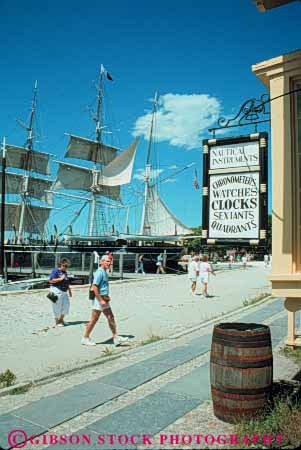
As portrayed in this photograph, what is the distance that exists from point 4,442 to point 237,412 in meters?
2.23

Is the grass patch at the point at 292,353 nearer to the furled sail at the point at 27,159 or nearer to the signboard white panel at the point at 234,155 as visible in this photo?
the signboard white panel at the point at 234,155

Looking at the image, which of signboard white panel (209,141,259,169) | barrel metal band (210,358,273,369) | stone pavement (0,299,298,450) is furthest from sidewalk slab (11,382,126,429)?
signboard white panel (209,141,259,169)

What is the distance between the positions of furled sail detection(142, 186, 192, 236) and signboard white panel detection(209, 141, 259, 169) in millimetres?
52515

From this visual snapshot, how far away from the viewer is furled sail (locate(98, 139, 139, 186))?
63219mm

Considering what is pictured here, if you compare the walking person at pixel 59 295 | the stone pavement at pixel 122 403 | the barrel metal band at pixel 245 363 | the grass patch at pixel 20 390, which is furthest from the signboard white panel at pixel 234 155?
the walking person at pixel 59 295

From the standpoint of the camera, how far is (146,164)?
61.1m

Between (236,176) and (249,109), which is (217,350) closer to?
(236,176)

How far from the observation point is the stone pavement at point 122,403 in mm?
4168

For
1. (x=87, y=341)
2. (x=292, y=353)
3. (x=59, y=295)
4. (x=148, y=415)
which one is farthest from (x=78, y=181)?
(x=148, y=415)

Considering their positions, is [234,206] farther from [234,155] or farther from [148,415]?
[148,415]

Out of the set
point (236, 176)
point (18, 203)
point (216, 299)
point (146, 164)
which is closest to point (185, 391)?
point (236, 176)

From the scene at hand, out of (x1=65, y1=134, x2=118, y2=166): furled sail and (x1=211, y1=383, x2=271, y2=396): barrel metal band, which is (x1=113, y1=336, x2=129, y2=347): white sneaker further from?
(x1=65, y1=134, x2=118, y2=166): furled sail

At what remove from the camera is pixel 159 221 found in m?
59.0

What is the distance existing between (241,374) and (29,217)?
7018 centimetres
